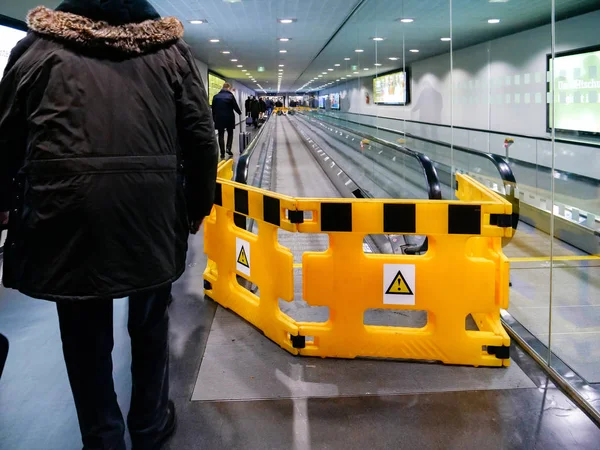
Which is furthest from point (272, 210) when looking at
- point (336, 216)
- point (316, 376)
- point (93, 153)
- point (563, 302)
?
point (563, 302)

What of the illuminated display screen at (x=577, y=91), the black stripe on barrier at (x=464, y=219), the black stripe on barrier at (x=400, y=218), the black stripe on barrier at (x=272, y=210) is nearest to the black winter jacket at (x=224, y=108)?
the illuminated display screen at (x=577, y=91)

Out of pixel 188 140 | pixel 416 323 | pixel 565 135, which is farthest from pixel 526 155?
pixel 188 140

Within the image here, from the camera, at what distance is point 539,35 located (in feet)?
18.4

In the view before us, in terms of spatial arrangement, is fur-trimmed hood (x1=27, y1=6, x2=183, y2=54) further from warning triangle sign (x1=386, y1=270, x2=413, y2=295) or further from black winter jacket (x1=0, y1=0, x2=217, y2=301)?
warning triangle sign (x1=386, y1=270, x2=413, y2=295)

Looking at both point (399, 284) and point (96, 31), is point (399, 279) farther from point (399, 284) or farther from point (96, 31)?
point (96, 31)

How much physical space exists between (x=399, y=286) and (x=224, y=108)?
33.6ft

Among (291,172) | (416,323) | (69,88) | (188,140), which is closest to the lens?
(69,88)

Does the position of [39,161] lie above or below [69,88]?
below

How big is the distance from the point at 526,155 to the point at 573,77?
7.88ft

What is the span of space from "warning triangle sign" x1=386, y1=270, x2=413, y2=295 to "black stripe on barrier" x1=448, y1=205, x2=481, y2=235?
0.36 m

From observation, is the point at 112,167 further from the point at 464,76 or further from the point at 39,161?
the point at 464,76

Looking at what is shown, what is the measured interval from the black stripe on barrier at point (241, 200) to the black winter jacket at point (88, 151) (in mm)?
1706

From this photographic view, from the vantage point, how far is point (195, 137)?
1.90m

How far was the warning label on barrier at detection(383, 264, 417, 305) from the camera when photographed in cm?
297
